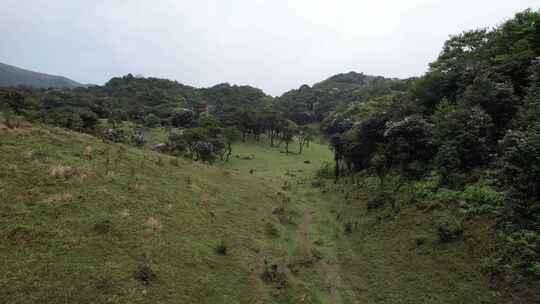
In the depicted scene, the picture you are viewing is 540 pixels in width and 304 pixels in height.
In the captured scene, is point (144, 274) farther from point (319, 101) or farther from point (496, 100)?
point (319, 101)

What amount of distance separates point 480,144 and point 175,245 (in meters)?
18.3

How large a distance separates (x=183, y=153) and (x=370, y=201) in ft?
96.2

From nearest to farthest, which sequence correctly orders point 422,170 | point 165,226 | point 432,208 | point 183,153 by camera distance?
point 165,226
point 432,208
point 422,170
point 183,153

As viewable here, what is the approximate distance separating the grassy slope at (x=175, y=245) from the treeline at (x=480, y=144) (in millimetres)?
2051

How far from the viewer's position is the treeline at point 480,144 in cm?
1040

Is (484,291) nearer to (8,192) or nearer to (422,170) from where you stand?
(422,170)

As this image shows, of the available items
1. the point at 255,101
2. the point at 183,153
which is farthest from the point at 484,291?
the point at 255,101

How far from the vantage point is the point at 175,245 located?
37.9 ft

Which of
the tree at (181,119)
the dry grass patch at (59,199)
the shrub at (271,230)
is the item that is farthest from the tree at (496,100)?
the tree at (181,119)

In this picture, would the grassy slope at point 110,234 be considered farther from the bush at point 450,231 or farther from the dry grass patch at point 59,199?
the bush at point 450,231

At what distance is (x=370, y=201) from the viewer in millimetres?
19562

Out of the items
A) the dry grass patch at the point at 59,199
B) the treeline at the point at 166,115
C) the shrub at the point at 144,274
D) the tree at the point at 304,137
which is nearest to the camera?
the shrub at the point at 144,274

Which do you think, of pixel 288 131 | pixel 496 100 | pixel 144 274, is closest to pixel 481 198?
pixel 496 100

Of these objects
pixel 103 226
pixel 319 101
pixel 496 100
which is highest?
pixel 319 101
